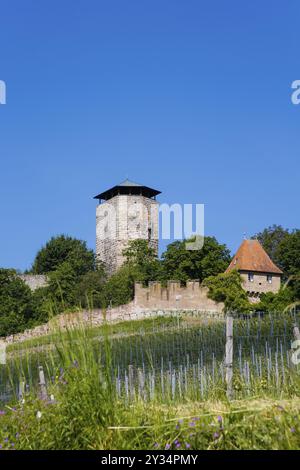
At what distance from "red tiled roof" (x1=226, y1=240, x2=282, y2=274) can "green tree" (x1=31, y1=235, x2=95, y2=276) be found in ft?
37.2

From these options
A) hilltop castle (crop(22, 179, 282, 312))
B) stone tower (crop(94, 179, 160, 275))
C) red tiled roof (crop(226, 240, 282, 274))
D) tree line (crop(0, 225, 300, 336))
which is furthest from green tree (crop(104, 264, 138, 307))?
stone tower (crop(94, 179, 160, 275))

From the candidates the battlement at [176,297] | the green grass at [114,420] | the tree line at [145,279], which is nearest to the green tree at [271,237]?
the tree line at [145,279]

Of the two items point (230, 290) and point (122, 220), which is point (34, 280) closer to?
point (122, 220)

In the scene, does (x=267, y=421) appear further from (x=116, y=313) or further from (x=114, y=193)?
(x=114, y=193)

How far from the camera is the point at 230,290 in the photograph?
3388cm

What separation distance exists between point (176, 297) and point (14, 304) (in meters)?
8.80

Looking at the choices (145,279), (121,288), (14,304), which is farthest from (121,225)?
(14,304)

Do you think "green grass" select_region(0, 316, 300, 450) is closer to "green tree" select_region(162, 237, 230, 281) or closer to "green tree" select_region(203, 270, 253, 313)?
"green tree" select_region(203, 270, 253, 313)

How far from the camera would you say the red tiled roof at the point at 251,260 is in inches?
1492

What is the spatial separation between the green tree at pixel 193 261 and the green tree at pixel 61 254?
369 inches

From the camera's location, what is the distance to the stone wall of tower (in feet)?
154

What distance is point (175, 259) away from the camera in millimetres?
38156

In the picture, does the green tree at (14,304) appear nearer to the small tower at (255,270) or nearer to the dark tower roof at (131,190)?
the small tower at (255,270)

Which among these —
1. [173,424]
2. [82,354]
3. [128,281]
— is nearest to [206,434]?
[173,424]
